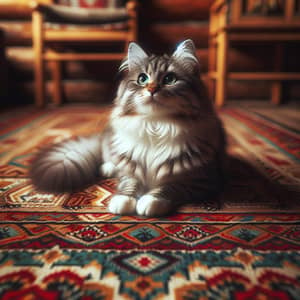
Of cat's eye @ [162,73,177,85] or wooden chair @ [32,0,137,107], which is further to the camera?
wooden chair @ [32,0,137,107]

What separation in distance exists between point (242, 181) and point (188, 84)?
1.48 feet

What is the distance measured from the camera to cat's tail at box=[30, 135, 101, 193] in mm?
1028

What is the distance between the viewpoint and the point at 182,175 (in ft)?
3.22

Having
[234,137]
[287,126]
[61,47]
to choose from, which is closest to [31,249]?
[234,137]

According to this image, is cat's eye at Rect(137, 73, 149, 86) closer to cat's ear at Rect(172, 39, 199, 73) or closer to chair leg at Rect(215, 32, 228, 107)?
cat's ear at Rect(172, 39, 199, 73)

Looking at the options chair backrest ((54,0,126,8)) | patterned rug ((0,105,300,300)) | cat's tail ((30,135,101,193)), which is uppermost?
chair backrest ((54,0,126,8))

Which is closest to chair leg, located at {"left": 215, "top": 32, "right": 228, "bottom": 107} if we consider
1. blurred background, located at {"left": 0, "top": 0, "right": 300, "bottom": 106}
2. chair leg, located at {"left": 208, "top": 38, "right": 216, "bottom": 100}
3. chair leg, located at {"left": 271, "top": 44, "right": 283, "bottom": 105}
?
chair leg, located at {"left": 208, "top": 38, "right": 216, "bottom": 100}

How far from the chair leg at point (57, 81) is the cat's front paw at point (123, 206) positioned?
2.52 meters

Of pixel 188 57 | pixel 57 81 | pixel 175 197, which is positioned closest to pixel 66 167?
pixel 175 197

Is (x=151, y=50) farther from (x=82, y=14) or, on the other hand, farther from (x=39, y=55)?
(x=39, y=55)

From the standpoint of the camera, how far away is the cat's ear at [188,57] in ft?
3.35

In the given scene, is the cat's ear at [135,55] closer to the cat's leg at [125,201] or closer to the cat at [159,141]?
the cat at [159,141]

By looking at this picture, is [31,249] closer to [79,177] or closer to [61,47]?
[79,177]

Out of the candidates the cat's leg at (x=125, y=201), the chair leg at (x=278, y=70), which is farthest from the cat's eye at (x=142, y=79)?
the chair leg at (x=278, y=70)
